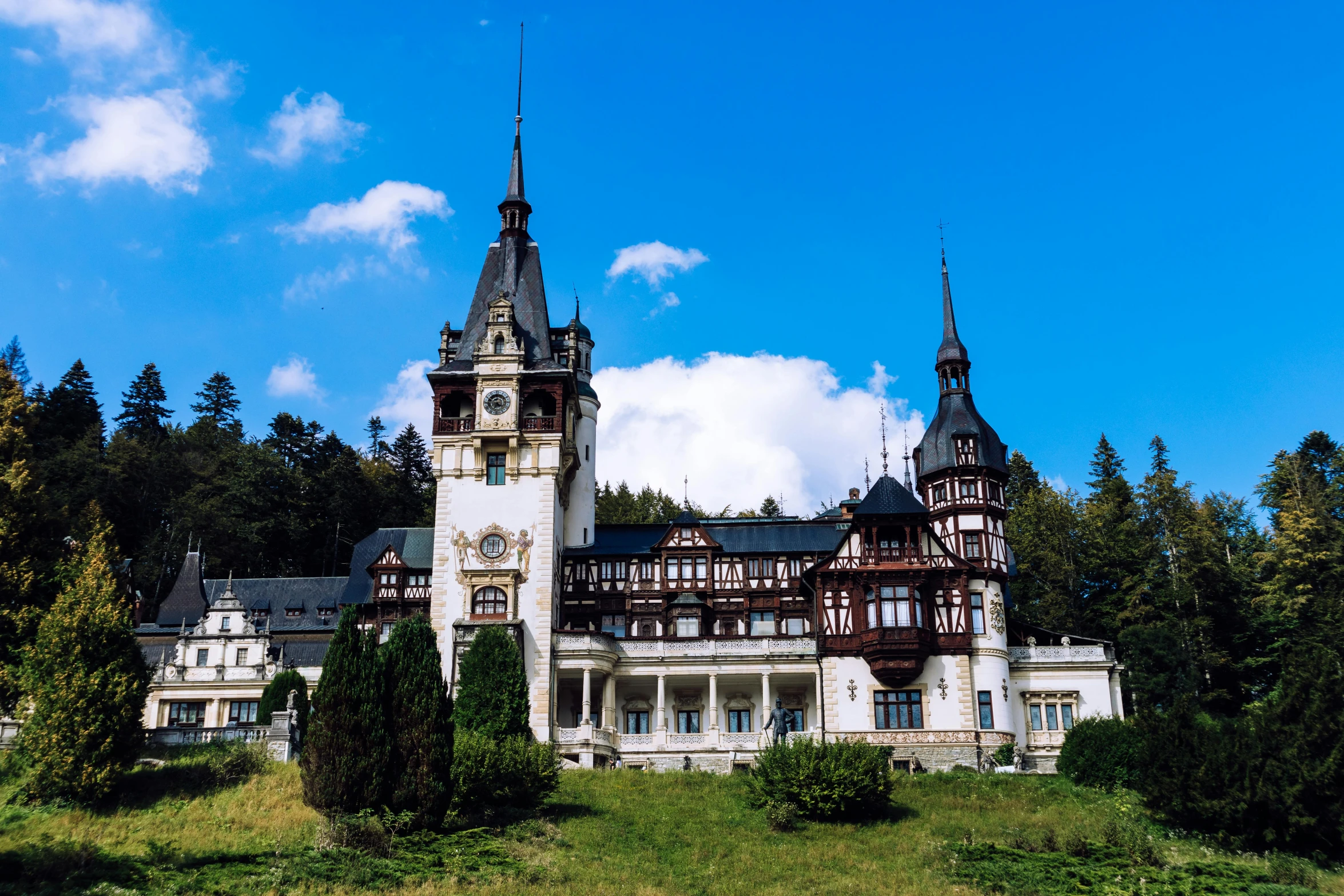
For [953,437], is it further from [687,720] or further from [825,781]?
[825,781]

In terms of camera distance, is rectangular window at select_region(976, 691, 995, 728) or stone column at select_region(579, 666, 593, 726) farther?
rectangular window at select_region(976, 691, 995, 728)

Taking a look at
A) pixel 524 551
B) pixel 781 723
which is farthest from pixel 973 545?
pixel 524 551

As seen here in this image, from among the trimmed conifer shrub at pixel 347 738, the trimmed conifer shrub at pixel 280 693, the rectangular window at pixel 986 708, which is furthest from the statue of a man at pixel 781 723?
the trimmed conifer shrub at pixel 280 693

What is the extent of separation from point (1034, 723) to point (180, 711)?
39.8 metres

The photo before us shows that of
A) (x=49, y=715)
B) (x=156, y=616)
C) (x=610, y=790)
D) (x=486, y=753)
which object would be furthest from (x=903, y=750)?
(x=156, y=616)

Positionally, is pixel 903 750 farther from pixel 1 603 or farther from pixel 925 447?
pixel 1 603

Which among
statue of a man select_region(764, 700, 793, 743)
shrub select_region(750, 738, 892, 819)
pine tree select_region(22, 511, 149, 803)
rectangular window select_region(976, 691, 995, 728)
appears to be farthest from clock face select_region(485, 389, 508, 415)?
rectangular window select_region(976, 691, 995, 728)

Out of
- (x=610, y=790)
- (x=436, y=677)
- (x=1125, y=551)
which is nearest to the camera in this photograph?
(x=436, y=677)

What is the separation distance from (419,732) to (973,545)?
108 feet

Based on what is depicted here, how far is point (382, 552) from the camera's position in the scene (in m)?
59.5

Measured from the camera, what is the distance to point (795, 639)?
171ft

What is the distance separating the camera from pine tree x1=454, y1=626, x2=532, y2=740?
44.3m

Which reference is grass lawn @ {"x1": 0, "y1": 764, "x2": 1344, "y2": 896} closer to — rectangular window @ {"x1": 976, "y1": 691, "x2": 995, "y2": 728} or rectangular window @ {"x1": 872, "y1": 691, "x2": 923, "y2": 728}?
rectangular window @ {"x1": 976, "y1": 691, "x2": 995, "y2": 728}

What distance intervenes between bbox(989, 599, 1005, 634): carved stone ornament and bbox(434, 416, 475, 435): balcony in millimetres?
24319
